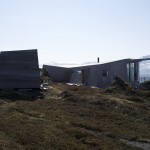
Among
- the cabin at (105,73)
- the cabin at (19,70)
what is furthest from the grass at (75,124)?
the cabin at (105,73)

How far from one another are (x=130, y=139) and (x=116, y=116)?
14.4 ft

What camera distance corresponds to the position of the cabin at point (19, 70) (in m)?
26.7

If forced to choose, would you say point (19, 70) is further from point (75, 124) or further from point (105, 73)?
point (105, 73)

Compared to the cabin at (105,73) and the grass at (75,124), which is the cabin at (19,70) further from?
the cabin at (105,73)

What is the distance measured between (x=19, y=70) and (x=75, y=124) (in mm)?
13522

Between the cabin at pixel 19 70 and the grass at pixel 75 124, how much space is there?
12.4 feet

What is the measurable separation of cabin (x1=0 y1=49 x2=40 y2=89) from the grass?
379cm

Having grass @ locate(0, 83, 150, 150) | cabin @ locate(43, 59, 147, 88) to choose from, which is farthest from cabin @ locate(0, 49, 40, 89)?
cabin @ locate(43, 59, 147, 88)

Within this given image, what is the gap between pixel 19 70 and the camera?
27062 millimetres

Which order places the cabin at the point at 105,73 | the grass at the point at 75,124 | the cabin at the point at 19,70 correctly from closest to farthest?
the grass at the point at 75,124 < the cabin at the point at 19,70 < the cabin at the point at 105,73

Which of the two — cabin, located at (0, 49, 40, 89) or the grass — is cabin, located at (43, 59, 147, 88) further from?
the grass

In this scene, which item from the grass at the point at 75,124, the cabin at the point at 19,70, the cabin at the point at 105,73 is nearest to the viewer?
the grass at the point at 75,124

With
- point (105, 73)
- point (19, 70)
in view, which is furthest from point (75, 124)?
point (105, 73)

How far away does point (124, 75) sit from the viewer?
131ft
